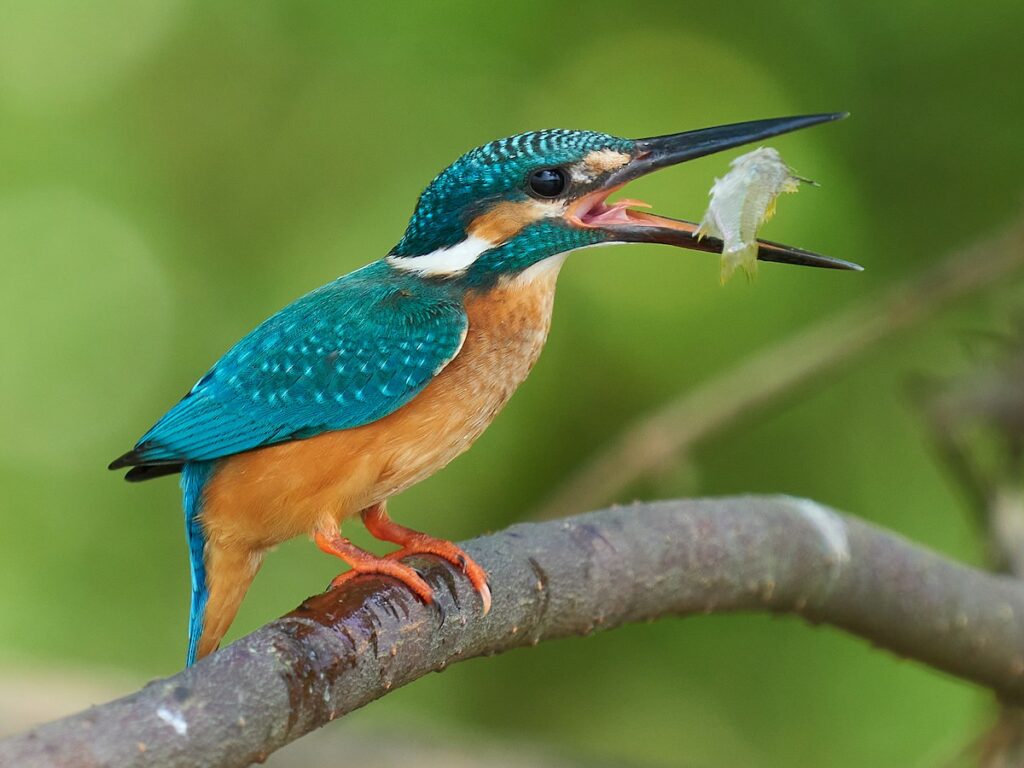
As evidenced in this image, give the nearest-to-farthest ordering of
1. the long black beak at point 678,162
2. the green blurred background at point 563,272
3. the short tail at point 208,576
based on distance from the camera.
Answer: the long black beak at point 678,162, the short tail at point 208,576, the green blurred background at point 563,272

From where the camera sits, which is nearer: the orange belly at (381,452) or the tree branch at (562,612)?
the tree branch at (562,612)

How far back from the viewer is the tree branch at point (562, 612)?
1489 mm

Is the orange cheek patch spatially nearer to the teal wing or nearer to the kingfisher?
the kingfisher

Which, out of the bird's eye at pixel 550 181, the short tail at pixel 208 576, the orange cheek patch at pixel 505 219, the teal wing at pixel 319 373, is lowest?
the short tail at pixel 208 576

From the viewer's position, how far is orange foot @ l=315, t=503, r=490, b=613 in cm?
201

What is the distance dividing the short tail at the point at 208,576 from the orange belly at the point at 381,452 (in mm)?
26

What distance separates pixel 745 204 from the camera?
201 centimetres

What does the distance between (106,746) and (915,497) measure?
3.85 m

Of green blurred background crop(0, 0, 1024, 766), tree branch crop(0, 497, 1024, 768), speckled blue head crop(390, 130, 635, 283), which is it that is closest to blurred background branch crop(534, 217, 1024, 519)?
tree branch crop(0, 497, 1024, 768)

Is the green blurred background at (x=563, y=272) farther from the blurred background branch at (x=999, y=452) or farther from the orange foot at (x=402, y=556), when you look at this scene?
the orange foot at (x=402, y=556)

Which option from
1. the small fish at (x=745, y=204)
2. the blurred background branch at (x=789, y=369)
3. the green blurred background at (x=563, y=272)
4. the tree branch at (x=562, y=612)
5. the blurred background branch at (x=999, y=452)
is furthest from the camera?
the green blurred background at (x=563, y=272)

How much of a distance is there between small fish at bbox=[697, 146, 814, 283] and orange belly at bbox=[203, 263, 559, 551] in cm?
42

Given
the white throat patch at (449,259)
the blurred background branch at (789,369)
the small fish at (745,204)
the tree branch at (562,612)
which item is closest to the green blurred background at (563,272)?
the blurred background branch at (789,369)

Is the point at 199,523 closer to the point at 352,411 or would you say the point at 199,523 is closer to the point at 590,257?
the point at 352,411
